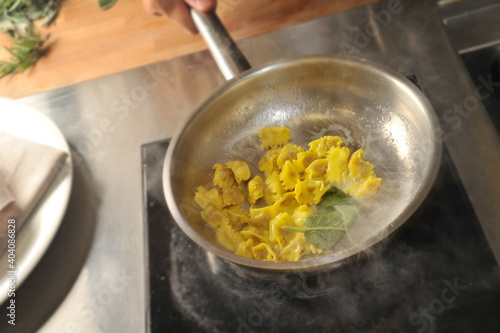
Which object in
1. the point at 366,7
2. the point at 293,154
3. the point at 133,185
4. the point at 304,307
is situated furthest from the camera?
the point at 366,7

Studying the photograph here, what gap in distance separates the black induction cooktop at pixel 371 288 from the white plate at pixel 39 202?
0.20 metres

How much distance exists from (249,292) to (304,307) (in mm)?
90

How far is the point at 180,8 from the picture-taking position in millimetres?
906

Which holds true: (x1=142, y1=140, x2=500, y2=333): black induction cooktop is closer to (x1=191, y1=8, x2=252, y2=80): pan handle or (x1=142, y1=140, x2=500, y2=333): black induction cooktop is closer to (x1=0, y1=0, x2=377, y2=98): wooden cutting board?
(x1=191, y1=8, x2=252, y2=80): pan handle

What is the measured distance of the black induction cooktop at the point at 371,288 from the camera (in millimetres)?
646

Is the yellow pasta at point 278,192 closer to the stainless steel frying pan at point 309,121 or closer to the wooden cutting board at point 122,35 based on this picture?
the stainless steel frying pan at point 309,121

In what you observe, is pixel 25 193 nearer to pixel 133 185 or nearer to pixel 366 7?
pixel 133 185

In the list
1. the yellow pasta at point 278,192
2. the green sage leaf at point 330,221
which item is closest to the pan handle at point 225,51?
the yellow pasta at point 278,192

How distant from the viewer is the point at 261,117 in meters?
0.88

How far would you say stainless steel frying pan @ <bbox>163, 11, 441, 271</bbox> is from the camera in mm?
710

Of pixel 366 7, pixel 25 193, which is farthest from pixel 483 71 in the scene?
pixel 25 193

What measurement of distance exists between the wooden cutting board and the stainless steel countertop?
0.13 feet

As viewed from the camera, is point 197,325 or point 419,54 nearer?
point 197,325

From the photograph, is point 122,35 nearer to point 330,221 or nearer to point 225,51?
point 225,51
